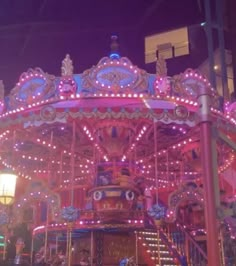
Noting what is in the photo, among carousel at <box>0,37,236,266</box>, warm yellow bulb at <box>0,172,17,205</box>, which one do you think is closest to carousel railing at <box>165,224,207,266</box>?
carousel at <box>0,37,236,266</box>

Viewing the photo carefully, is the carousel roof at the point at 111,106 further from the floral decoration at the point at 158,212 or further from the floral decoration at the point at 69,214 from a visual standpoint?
the floral decoration at the point at 158,212

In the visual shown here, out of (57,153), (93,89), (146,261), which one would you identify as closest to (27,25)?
(57,153)

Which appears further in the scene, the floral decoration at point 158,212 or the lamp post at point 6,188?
the floral decoration at point 158,212

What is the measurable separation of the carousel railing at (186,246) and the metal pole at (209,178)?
7.19 metres

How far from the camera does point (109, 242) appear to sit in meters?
10.6

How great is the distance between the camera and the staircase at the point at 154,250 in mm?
10414

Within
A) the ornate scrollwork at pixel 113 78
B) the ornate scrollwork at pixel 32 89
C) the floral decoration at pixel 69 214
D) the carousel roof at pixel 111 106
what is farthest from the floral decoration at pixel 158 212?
the ornate scrollwork at pixel 32 89

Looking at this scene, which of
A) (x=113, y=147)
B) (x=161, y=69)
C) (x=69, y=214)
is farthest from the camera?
(x=113, y=147)

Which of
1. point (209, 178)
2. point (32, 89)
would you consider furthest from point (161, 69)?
point (209, 178)

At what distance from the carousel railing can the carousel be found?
0.03 metres

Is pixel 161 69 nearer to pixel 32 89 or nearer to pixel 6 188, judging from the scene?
pixel 32 89

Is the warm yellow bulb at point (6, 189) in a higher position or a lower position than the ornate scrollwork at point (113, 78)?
lower

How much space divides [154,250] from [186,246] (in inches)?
34.5

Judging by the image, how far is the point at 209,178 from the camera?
A: 3.67 m
